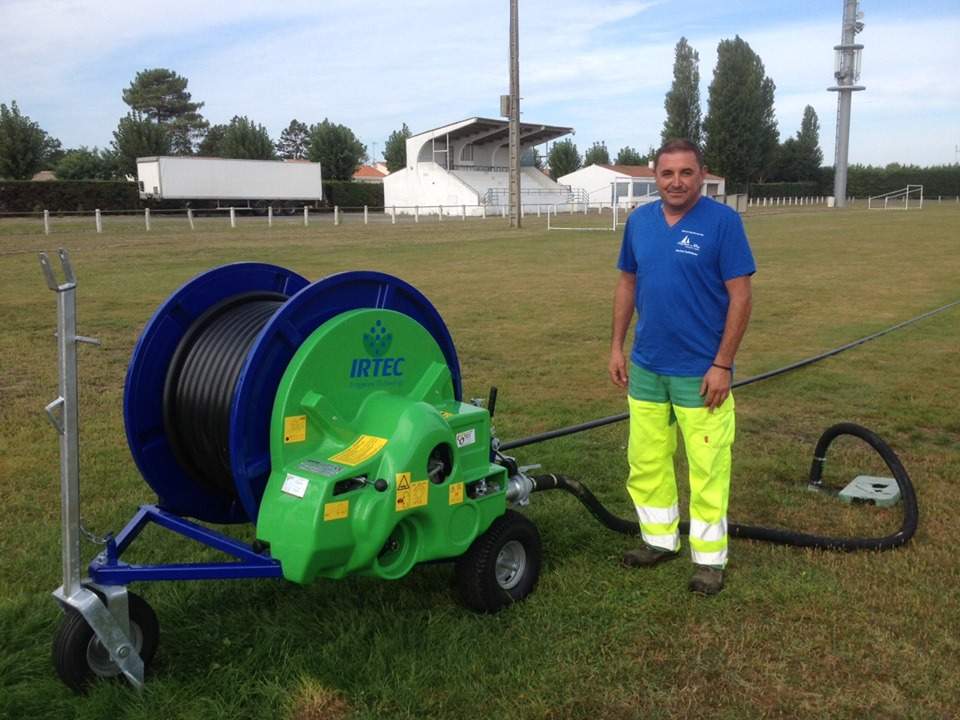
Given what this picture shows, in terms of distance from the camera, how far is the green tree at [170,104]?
3442 inches

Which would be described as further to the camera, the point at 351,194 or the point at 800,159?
the point at 800,159

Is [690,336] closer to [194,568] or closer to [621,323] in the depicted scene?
[621,323]

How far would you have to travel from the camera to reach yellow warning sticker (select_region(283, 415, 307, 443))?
10.0 ft

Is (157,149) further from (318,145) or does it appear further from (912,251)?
(912,251)

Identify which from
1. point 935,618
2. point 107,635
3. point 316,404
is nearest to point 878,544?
point 935,618

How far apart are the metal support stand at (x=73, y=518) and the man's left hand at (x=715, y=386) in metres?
2.40

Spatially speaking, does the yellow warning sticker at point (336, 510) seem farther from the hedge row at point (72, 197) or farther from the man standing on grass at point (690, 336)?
the hedge row at point (72, 197)

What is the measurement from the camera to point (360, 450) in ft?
10.3

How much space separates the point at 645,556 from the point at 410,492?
1448 millimetres

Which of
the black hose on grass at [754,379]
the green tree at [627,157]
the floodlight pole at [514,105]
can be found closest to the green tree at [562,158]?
the green tree at [627,157]

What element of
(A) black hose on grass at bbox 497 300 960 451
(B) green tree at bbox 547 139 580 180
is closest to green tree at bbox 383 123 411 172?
(B) green tree at bbox 547 139 580 180

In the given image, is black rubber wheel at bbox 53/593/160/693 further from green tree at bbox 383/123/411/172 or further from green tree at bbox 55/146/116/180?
green tree at bbox 383/123/411/172

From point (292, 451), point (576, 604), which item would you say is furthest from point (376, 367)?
point (576, 604)

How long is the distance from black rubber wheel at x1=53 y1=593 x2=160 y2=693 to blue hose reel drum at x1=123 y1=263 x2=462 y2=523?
51 cm
